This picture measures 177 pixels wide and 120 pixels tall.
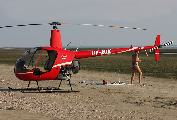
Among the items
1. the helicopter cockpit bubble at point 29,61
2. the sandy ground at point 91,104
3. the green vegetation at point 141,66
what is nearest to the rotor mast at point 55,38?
the helicopter cockpit bubble at point 29,61

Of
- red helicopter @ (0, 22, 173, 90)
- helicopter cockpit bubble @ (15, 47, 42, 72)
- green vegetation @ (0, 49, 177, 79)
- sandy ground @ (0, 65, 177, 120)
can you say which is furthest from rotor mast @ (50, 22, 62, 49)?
green vegetation @ (0, 49, 177, 79)

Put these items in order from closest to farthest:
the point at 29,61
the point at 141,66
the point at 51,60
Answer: the point at 29,61
the point at 51,60
the point at 141,66

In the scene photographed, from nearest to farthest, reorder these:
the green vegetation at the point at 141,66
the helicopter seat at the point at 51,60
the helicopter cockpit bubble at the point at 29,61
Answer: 1. the helicopter cockpit bubble at the point at 29,61
2. the helicopter seat at the point at 51,60
3. the green vegetation at the point at 141,66

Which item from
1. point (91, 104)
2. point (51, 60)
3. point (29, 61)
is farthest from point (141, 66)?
point (91, 104)

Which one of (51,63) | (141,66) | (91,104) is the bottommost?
(91,104)

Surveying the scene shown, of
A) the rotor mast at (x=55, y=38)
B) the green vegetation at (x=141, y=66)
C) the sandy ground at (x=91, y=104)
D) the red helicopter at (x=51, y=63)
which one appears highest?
the rotor mast at (x=55, y=38)

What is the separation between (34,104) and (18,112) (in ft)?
4.48

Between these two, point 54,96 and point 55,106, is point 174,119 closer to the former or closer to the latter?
point 55,106

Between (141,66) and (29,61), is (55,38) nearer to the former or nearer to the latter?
(29,61)

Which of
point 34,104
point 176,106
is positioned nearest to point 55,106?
point 34,104

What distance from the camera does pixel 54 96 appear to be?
12703 millimetres

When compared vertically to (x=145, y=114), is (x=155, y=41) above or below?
above

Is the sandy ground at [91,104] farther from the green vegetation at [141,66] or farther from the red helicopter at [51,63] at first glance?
the green vegetation at [141,66]

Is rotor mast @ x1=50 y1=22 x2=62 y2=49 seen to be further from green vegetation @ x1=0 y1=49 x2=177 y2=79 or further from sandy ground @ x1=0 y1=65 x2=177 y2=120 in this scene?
green vegetation @ x1=0 y1=49 x2=177 y2=79
